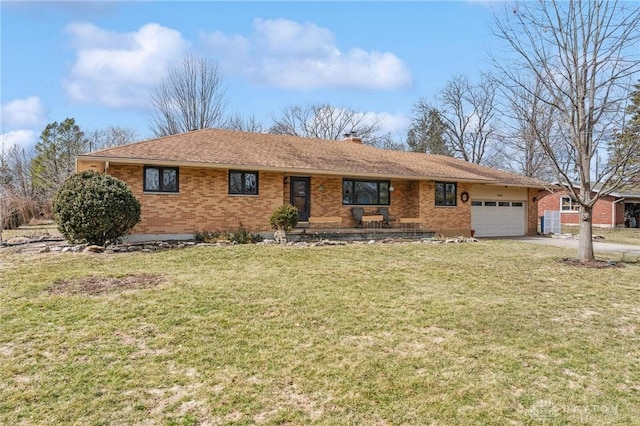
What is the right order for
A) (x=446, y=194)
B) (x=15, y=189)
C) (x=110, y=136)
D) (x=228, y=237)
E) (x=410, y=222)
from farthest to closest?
(x=110, y=136) < (x=15, y=189) < (x=446, y=194) < (x=410, y=222) < (x=228, y=237)

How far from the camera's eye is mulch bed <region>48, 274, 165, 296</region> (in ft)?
22.8

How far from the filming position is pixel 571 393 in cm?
398

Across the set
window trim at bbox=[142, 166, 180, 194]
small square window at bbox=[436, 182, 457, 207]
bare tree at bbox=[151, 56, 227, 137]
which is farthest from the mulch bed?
bare tree at bbox=[151, 56, 227, 137]

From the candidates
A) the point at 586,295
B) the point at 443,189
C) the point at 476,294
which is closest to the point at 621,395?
the point at 476,294

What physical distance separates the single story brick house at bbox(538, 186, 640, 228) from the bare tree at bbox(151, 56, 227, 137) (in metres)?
24.6

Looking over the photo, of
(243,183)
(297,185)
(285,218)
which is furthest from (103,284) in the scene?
(297,185)

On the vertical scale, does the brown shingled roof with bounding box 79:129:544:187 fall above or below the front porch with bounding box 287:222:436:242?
above

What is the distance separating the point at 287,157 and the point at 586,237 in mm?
10428

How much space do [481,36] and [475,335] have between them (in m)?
10.2

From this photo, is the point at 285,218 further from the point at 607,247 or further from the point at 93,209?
the point at 607,247

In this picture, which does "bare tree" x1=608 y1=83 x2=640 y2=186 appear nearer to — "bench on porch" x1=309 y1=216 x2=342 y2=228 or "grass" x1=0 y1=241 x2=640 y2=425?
"grass" x1=0 y1=241 x2=640 y2=425

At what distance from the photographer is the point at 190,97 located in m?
30.0

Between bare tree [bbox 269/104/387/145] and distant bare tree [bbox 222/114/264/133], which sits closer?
distant bare tree [bbox 222/114/264/133]

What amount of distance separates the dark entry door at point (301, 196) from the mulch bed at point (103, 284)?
28.8ft
